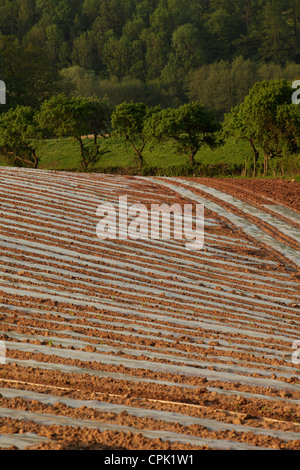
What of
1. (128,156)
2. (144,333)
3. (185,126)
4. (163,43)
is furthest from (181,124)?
(163,43)

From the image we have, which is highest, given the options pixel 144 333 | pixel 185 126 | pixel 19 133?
pixel 185 126

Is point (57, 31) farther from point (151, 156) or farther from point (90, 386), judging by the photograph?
point (90, 386)

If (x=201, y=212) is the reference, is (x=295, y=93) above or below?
above

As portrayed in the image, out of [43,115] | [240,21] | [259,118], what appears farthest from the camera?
[240,21]

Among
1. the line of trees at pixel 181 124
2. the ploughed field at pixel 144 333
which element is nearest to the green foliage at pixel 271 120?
the line of trees at pixel 181 124

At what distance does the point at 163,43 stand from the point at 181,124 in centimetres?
6114

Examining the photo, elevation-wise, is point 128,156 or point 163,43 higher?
point 163,43

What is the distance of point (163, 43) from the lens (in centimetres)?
7962

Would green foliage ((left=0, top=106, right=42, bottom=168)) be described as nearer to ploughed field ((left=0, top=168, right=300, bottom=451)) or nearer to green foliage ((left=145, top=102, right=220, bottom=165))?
green foliage ((left=145, top=102, right=220, bottom=165))

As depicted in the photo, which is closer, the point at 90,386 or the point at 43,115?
the point at 90,386

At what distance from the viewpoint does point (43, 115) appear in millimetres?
25688

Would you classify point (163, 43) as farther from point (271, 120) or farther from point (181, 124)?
point (271, 120)
